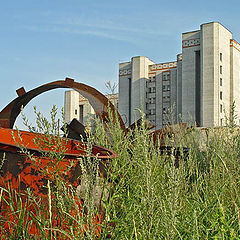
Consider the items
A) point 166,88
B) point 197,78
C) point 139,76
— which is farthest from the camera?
point 139,76

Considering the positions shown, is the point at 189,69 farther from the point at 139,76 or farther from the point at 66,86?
the point at 66,86

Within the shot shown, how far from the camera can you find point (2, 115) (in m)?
3.70

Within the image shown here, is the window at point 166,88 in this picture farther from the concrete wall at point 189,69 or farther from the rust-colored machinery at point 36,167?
the rust-colored machinery at point 36,167

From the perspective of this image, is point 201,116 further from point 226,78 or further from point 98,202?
point 98,202

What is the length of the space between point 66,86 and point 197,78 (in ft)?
101

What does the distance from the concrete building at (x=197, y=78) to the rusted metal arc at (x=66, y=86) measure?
23.9 m

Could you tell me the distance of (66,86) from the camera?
3389 mm

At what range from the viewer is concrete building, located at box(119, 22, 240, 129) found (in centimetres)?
3033

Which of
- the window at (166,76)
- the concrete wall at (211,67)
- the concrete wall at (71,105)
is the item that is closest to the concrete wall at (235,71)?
the concrete wall at (211,67)

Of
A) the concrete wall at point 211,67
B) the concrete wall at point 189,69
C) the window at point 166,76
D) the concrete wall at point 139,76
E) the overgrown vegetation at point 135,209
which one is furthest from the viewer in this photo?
the concrete wall at point 139,76

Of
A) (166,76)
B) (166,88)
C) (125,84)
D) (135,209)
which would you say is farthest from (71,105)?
(135,209)

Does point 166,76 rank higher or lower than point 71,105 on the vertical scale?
higher

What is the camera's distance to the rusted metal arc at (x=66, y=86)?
11.2 feet

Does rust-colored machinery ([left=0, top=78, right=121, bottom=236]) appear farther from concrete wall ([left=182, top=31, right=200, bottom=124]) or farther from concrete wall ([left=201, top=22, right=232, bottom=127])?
concrete wall ([left=182, top=31, right=200, bottom=124])
